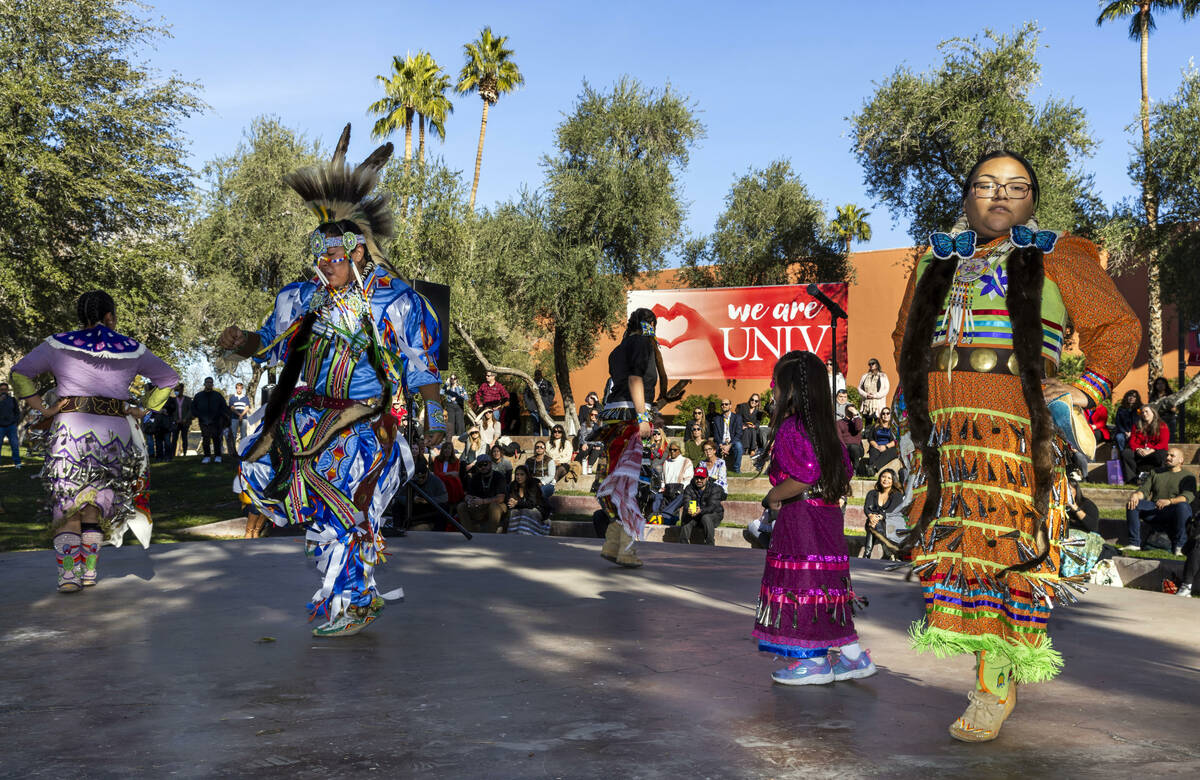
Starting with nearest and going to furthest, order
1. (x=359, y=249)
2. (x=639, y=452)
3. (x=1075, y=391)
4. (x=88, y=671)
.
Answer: (x=1075, y=391), (x=88, y=671), (x=359, y=249), (x=639, y=452)

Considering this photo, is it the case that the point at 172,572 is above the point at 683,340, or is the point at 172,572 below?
below

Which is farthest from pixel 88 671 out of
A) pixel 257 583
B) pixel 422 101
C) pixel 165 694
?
pixel 422 101

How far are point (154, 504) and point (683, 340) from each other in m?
11.9

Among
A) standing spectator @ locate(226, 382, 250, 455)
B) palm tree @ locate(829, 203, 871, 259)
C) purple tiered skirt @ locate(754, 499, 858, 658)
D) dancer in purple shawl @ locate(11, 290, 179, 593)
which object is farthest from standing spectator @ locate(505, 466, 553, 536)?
palm tree @ locate(829, 203, 871, 259)

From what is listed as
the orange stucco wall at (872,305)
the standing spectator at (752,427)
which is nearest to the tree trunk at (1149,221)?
the orange stucco wall at (872,305)

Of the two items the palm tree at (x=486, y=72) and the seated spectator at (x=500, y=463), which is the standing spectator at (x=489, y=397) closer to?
the seated spectator at (x=500, y=463)

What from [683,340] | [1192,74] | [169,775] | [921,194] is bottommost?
[169,775]

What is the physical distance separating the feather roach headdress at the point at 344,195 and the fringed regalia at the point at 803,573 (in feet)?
8.93

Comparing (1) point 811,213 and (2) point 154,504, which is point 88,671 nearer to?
(2) point 154,504

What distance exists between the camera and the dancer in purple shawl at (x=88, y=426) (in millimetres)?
6809

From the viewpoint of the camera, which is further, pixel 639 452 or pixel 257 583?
pixel 639 452

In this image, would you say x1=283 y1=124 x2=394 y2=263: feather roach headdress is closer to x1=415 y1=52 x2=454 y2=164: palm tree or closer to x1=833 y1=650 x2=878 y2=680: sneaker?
x1=833 y1=650 x2=878 y2=680: sneaker

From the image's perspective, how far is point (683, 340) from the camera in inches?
927

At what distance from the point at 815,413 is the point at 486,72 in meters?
34.3
